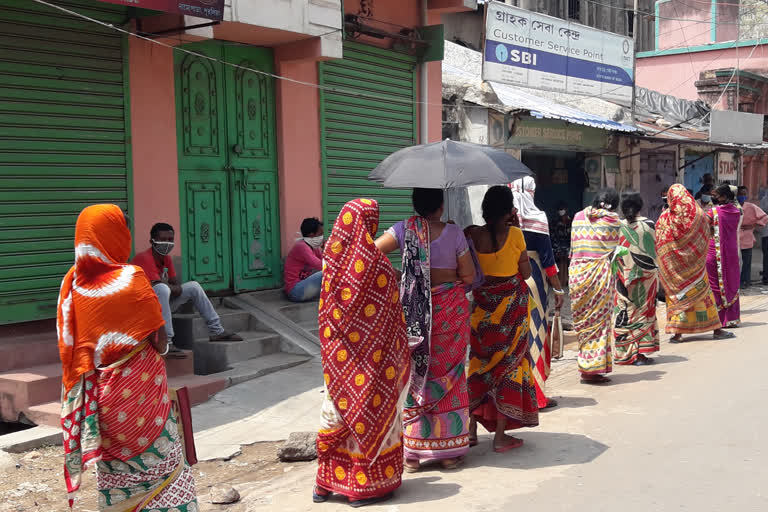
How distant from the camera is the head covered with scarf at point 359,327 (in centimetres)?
422

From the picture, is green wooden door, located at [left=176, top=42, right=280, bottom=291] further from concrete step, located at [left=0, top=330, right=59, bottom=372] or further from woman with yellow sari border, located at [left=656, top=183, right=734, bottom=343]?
woman with yellow sari border, located at [left=656, top=183, right=734, bottom=343]

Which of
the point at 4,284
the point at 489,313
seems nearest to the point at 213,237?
the point at 4,284

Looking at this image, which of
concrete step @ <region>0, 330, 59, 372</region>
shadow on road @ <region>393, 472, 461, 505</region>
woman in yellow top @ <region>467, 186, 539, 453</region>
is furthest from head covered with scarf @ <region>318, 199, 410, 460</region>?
concrete step @ <region>0, 330, 59, 372</region>

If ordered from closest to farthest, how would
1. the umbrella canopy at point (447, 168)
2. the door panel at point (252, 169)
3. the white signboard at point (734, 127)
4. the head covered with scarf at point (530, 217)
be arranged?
the umbrella canopy at point (447, 168), the head covered with scarf at point (530, 217), the door panel at point (252, 169), the white signboard at point (734, 127)

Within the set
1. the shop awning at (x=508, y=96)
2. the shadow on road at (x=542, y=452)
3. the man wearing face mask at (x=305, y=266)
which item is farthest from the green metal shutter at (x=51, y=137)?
the shop awning at (x=508, y=96)

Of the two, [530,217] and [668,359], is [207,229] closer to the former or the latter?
[530,217]

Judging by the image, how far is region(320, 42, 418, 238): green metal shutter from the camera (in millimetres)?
9945

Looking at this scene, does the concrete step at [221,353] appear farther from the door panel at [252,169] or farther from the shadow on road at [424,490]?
the shadow on road at [424,490]

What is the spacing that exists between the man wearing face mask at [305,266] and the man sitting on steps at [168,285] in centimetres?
132

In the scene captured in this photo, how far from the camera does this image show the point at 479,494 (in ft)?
14.4

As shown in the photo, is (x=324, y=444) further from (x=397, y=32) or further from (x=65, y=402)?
(x=397, y=32)

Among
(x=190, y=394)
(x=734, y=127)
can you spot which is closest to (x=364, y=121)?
(x=190, y=394)

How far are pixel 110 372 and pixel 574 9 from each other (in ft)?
75.0

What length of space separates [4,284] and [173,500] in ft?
12.7
